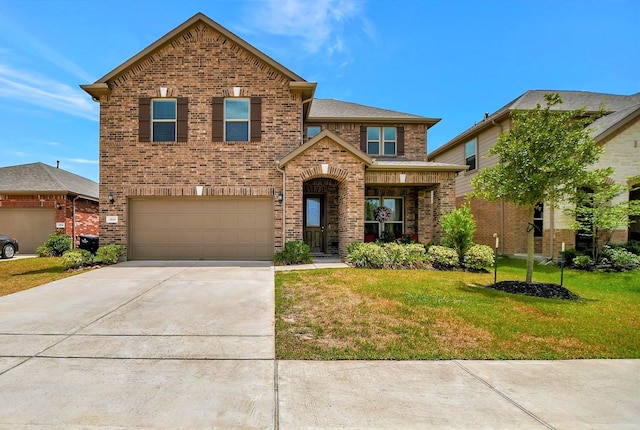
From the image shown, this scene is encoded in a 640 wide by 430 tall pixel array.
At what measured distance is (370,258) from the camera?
35.8ft

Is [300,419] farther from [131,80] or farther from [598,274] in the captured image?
[131,80]

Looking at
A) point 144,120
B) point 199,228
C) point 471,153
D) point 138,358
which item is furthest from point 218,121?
point 471,153

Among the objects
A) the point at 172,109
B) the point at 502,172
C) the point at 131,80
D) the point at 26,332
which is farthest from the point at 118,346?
the point at 131,80

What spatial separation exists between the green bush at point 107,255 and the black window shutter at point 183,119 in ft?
14.8

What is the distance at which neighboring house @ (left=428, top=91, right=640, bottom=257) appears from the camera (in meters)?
13.1

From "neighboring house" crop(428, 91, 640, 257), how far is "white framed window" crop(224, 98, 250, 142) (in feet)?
26.4

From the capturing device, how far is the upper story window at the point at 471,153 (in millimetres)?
17625

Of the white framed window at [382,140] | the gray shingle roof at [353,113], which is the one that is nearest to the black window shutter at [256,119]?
the gray shingle roof at [353,113]

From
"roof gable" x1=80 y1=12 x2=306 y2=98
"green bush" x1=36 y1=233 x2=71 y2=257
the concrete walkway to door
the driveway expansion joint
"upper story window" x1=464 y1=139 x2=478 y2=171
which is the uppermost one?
"roof gable" x1=80 y1=12 x2=306 y2=98

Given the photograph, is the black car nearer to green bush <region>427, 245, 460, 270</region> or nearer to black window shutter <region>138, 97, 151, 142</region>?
black window shutter <region>138, 97, 151, 142</region>

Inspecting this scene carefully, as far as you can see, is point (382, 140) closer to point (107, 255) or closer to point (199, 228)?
point (199, 228)

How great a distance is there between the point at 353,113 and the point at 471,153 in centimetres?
696

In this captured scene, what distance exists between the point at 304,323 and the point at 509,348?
2.95m

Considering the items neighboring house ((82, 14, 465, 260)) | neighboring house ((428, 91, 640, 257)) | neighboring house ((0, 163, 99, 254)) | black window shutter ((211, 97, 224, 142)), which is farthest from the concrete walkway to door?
neighboring house ((0, 163, 99, 254))
